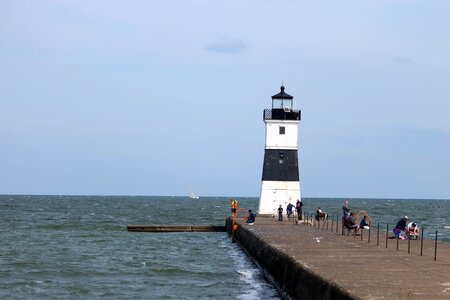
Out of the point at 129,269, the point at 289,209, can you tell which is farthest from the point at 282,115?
the point at 129,269

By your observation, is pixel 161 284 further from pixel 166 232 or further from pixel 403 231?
pixel 166 232

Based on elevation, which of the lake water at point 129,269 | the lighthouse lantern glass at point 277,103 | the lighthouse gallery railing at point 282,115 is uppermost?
the lighthouse lantern glass at point 277,103

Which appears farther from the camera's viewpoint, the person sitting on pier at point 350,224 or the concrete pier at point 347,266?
the person sitting on pier at point 350,224

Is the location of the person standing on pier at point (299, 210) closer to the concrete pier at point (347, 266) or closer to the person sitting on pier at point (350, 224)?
the concrete pier at point (347, 266)

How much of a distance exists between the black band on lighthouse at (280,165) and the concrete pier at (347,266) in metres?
12.4

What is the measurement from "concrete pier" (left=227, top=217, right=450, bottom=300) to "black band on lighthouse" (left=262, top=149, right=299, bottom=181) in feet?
40.7

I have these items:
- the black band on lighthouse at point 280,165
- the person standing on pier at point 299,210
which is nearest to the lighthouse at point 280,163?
the black band on lighthouse at point 280,165

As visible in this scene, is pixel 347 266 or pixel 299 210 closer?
pixel 347 266

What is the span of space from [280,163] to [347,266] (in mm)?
24604

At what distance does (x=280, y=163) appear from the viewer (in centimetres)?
4172

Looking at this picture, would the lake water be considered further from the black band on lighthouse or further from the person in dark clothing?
the black band on lighthouse

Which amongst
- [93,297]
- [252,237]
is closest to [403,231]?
[252,237]

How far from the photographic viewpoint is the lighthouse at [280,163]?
137 ft

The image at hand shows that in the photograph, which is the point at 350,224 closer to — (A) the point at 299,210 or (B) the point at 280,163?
(A) the point at 299,210
